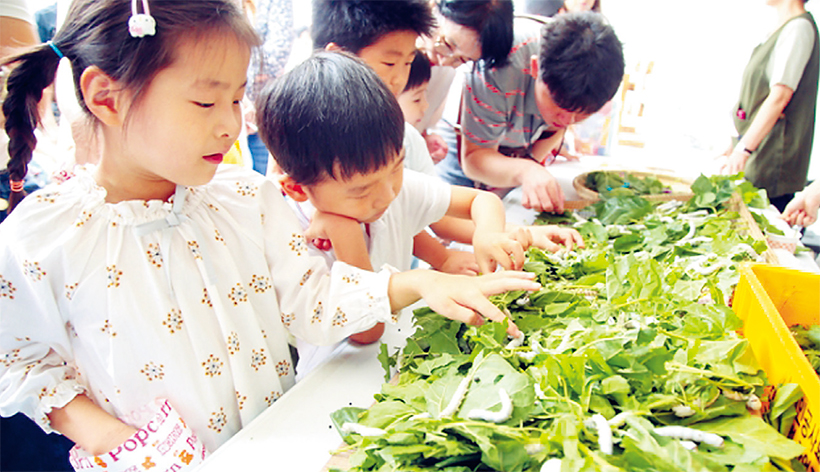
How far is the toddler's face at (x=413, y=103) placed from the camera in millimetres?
1482

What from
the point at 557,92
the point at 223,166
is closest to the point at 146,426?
the point at 223,166

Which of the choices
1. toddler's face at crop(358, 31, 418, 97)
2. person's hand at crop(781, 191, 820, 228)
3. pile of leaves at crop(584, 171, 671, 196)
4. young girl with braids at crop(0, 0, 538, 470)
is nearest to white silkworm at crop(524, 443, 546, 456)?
young girl with braids at crop(0, 0, 538, 470)

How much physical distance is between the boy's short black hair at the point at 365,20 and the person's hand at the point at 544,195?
585 millimetres

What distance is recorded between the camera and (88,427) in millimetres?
772

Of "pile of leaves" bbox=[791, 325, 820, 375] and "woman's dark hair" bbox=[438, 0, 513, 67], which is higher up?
"woman's dark hair" bbox=[438, 0, 513, 67]

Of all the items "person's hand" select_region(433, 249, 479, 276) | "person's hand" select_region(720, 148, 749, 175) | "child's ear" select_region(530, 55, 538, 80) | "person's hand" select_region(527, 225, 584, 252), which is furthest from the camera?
"person's hand" select_region(720, 148, 749, 175)

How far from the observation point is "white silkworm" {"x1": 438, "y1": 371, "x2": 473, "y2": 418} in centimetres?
58

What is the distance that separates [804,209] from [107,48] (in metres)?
2.02

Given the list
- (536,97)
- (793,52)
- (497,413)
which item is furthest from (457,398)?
(793,52)

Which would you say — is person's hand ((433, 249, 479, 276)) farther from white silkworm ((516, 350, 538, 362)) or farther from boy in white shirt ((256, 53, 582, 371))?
white silkworm ((516, 350, 538, 362))

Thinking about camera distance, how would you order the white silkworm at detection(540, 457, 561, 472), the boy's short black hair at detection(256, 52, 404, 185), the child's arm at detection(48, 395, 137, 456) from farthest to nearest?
the boy's short black hair at detection(256, 52, 404, 185)
the child's arm at detection(48, 395, 137, 456)
the white silkworm at detection(540, 457, 561, 472)

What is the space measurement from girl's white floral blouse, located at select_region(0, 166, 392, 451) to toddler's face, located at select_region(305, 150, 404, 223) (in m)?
0.08

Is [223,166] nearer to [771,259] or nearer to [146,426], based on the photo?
[146,426]

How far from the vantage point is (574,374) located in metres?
0.61
